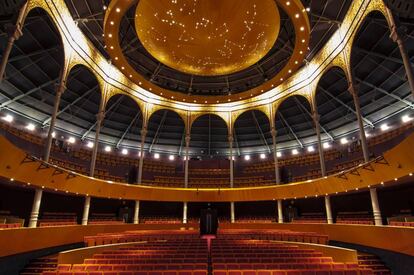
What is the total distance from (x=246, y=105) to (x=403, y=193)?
16.7 m

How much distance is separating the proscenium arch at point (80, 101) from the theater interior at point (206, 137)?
0.20 m

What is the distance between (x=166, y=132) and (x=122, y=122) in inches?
245

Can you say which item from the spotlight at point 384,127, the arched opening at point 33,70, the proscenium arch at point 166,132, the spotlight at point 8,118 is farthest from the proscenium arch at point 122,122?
the spotlight at point 384,127

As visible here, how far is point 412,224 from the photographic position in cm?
1156

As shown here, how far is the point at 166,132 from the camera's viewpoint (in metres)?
35.2

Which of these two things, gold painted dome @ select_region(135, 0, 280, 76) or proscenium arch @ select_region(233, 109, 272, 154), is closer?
gold painted dome @ select_region(135, 0, 280, 76)

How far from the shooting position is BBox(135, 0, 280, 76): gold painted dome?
45.6 feet

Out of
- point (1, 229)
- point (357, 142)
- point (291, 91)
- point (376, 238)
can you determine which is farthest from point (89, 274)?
point (357, 142)

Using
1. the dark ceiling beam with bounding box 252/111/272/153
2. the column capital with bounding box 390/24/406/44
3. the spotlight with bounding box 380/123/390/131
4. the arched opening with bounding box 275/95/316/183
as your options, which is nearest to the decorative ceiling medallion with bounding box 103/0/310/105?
the column capital with bounding box 390/24/406/44

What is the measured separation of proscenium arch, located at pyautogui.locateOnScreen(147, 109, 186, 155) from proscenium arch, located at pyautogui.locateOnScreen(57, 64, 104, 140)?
24.5ft

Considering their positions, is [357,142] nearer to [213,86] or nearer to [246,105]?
[246,105]

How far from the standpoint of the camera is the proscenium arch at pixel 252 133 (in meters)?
33.7

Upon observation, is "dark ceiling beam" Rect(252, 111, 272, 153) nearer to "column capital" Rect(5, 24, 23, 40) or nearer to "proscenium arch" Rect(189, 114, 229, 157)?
"proscenium arch" Rect(189, 114, 229, 157)

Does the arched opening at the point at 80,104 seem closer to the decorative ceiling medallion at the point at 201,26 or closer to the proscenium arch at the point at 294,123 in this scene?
the decorative ceiling medallion at the point at 201,26
